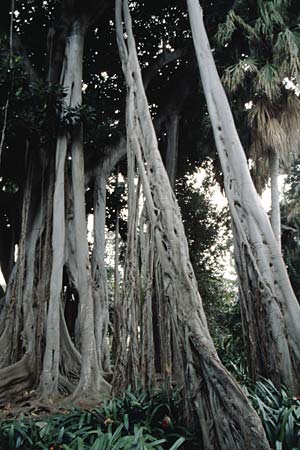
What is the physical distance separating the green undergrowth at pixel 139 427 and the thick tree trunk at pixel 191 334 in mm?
204

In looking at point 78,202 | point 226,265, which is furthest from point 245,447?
point 226,265

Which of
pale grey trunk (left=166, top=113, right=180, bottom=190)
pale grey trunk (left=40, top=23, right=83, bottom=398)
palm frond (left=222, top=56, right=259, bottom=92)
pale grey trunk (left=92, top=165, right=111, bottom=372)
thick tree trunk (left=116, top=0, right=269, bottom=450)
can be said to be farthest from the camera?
pale grey trunk (left=166, top=113, right=180, bottom=190)

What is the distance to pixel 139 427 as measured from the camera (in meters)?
2.57

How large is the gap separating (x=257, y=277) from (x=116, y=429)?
194 centimetres

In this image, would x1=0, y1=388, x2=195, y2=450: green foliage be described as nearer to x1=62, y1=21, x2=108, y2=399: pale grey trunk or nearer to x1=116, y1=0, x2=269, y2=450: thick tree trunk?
x1=116, y1=0, x2=269, y2=450: thick tree trunk

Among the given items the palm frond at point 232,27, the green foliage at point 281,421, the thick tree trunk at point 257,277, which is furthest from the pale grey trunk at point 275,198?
the green foliage at point 281,421

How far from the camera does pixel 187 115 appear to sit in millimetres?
9039

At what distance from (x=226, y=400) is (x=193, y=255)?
24.6 ft

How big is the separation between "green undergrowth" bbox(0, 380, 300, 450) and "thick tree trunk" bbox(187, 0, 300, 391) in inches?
13.5

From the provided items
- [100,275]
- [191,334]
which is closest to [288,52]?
[100,275]

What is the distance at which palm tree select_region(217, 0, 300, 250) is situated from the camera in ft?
18.4

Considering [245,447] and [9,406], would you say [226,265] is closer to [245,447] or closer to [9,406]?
[9,406]

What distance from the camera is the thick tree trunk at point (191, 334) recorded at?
7.12 ft

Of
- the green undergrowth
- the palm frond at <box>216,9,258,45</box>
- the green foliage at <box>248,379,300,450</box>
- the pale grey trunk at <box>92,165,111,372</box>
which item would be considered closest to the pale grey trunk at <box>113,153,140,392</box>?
the green undergrowth
